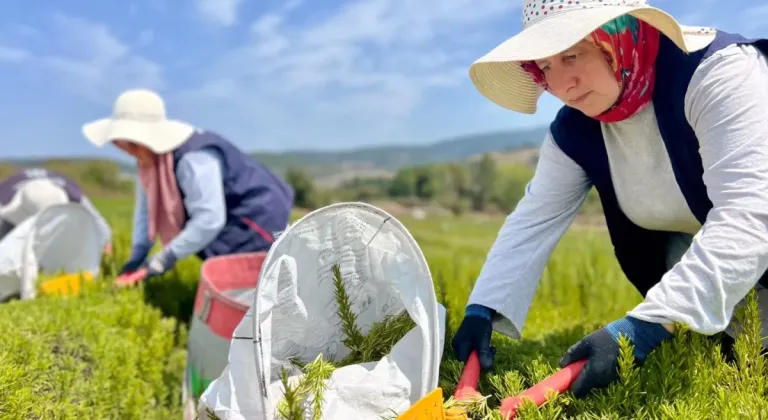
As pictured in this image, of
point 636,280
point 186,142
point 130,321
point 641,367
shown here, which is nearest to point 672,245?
point 636,280

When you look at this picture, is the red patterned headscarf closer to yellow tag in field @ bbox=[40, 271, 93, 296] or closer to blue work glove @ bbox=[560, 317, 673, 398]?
blue work glove @ bbox=[560, 317, 673, 398]

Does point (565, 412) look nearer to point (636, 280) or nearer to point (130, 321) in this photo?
point (636, 280)

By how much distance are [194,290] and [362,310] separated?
8.73ft

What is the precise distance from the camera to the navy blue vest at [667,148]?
1486 mm

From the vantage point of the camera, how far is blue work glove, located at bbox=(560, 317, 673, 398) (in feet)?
4.34

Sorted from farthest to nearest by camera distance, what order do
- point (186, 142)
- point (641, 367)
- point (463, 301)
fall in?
point (186, 142)
point (463, 301)
point (641, 367)

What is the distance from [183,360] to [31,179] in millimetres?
2368

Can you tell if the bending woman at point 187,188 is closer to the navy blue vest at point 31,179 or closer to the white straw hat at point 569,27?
the navy blue vest at point 31,179

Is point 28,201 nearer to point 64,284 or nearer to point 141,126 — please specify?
point 64,284

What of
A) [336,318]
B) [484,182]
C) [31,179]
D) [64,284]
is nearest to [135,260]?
[64,284]

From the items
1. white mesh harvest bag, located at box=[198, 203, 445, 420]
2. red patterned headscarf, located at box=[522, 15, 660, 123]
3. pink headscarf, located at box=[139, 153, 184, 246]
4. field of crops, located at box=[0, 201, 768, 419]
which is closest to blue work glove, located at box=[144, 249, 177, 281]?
field of crops, located at box=[0, 201, 768, 419]

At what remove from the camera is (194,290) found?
12.9ft

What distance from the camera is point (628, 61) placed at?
145cm

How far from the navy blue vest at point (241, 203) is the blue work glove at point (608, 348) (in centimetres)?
245
